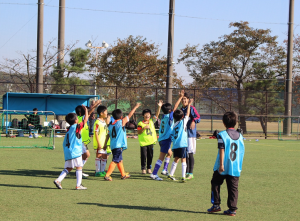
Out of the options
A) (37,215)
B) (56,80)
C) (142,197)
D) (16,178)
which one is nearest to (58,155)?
(16,178)

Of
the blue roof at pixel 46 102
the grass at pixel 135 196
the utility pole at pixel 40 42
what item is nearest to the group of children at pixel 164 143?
the grass at pixel 135 196

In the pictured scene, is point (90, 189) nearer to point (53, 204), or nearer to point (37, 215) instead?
point (53, 204)

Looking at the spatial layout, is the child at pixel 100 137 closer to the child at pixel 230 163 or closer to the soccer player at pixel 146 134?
the soccer player at pixel 146 134

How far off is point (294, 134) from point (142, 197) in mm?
22030

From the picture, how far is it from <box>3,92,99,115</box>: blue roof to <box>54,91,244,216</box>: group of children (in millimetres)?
11545

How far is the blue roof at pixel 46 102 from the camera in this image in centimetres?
2006

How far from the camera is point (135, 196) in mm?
6586

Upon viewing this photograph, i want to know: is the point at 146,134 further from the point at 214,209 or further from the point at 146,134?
Result: the point at 214,209

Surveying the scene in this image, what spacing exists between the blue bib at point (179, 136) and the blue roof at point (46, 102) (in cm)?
1255

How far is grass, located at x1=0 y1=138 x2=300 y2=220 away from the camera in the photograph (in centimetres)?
539

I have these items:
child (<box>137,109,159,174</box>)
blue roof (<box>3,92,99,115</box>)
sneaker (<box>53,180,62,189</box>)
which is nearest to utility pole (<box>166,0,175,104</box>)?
blue roof (<box>3,92,99,115</box>)

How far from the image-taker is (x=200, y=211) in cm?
566

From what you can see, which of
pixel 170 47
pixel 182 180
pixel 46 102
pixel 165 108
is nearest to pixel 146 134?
pixel 165 108

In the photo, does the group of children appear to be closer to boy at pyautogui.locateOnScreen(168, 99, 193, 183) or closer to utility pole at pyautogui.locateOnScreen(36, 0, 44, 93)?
boy at pyautogui.locateOnScreen(168, 99, 193, 183)
